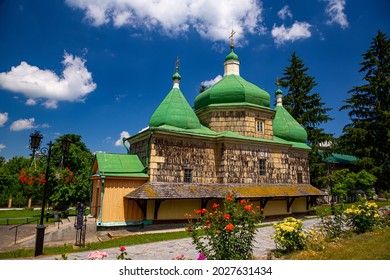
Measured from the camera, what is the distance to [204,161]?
533 inches

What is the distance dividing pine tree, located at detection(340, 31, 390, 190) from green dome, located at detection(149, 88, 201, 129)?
855 centimetres

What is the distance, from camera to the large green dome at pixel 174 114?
13.6 m

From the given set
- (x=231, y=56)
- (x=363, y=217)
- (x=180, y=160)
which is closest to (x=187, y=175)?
(x=180, y=160)

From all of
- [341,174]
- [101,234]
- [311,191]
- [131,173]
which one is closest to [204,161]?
[131,173]

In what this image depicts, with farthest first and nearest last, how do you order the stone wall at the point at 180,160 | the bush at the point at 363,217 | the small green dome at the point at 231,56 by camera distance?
the small green dome at the point at 231,56 → the stone wall at the point at 180,160 → the bush at the point at 363,217

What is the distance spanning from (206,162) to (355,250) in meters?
8.51

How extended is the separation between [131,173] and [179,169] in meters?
2.36

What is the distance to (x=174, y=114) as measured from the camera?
45.0 feet

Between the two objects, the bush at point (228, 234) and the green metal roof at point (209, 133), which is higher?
the green metal roof at point (209, 133)

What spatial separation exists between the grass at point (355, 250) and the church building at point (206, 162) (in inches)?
250

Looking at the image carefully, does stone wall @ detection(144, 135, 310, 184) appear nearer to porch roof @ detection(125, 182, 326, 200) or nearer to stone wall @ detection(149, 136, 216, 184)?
stone wall @ detection(149, 136, 216, 184)

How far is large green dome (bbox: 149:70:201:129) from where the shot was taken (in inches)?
535

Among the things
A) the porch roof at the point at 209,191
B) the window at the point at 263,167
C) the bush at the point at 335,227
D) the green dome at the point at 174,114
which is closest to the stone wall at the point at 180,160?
the porch roof at the point at 209,191

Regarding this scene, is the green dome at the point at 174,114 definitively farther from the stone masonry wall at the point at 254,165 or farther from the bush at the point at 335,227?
the bush at the point at 335,227
